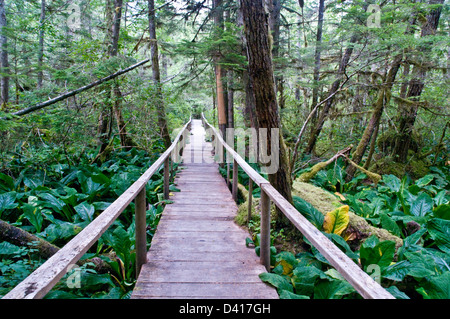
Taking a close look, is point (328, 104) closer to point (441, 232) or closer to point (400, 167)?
point (400, 167)

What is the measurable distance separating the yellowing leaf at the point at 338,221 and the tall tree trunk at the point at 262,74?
662 mm

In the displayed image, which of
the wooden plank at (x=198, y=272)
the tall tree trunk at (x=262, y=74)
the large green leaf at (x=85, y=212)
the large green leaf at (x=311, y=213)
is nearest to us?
the wooden plank at (x=198, y=272)

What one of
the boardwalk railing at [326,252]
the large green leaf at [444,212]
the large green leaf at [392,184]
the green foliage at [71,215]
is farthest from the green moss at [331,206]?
the green foliage at [71,215]

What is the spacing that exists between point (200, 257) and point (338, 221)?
199 cm

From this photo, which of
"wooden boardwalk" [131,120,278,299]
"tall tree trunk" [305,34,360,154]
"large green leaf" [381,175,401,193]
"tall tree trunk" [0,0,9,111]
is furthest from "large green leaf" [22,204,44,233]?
"tall tree trunk" [305,34,360,154]

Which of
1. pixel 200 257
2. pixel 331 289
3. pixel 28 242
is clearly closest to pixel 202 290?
pixel 200 257

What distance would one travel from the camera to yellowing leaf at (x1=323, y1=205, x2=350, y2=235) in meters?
3.81

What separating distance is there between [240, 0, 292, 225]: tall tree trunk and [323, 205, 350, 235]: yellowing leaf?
0.66 m

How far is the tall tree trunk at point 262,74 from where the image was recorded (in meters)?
3.47

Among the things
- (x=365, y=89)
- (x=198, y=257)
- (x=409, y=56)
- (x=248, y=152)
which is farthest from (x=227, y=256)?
(x=248, y=152)

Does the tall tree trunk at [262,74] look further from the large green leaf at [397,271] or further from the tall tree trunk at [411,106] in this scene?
the tall tree trunk at [411,106]

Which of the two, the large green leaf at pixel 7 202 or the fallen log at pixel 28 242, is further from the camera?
the large green leaf at pixel 7 202

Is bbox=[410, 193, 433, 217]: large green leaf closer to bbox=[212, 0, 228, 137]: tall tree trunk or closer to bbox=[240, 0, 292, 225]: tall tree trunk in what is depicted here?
bbox=[240, 0, 292, 225]: tall tree trunk

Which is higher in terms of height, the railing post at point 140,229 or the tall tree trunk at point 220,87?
the tall tree trunk at point 220,87
